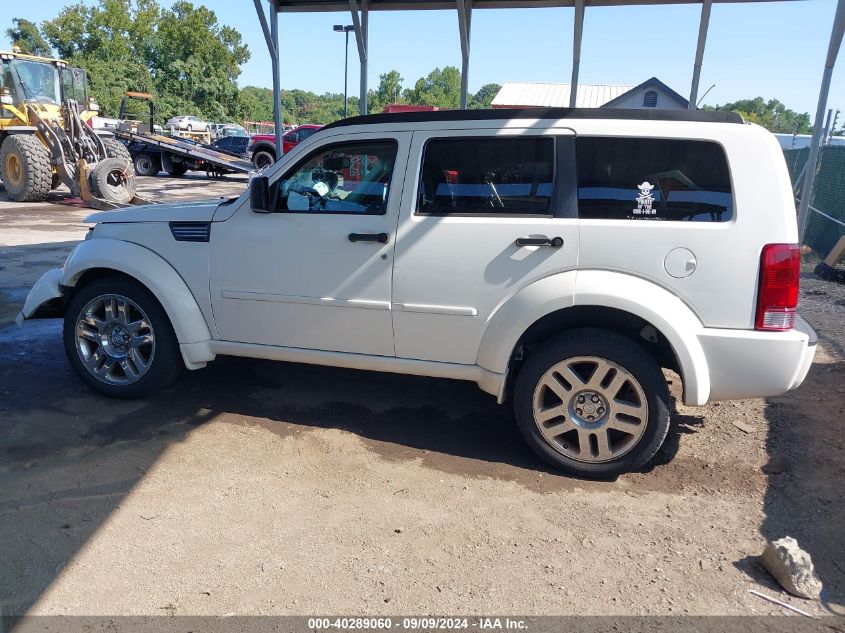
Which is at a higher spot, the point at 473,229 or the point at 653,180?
the point at 653,180

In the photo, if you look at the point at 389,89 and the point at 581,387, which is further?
the point at 389,89

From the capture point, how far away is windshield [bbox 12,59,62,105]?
52.2ft

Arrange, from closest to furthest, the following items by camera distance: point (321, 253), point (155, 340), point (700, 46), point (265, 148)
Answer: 1. point (321, 253)
2. point (155, 340)
3. point (700, 46)
4. point (265, 148)

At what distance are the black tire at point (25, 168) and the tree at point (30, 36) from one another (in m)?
57.1

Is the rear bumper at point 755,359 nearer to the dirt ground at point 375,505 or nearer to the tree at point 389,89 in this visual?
the dirt ground at point 375,505

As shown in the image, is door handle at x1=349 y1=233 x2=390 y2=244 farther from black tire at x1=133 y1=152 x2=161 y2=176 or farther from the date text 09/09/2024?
black tire at x1=133 y1=152 x2=161 y2=176

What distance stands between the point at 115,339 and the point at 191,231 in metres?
1.01

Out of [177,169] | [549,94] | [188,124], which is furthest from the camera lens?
[188,124]

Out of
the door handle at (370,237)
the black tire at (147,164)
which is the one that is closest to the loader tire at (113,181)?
the black tire at (147,164)

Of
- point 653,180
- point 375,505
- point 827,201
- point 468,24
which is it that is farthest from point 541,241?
point 827,201

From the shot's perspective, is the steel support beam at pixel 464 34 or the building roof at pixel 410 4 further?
the building roof at pixel 410 4

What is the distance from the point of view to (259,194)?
13.4 feet

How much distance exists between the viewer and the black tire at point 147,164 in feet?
74.7

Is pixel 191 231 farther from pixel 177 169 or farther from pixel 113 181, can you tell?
pixel 177 169
